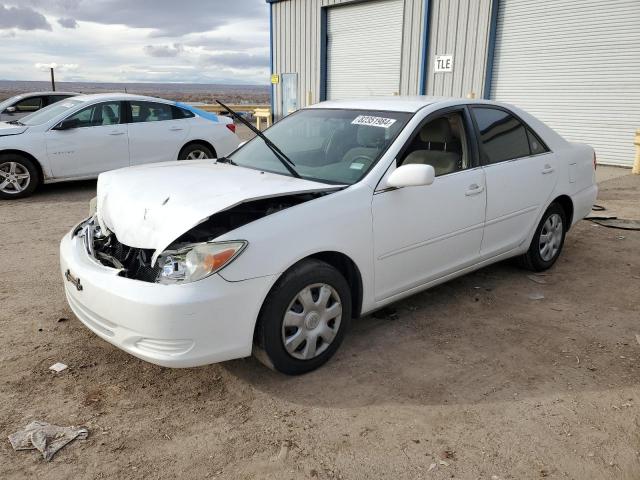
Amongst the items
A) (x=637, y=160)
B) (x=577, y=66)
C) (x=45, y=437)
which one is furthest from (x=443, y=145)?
(x=577, y=66)

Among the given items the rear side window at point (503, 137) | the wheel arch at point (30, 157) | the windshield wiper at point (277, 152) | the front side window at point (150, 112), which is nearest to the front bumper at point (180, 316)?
the windshield wiper at point (277, 152)

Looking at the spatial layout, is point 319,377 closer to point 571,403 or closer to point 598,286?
point 571,403

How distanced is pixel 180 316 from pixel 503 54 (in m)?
12.2

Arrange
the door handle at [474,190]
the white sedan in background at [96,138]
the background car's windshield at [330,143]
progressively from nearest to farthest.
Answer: the background car's windshield at [330,143] < the door handle at [474,190] < the white sedan in background at [96,138]

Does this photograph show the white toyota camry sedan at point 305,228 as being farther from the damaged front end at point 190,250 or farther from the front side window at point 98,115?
the front side window at point 98,115

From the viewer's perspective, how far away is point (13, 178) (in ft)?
26.6

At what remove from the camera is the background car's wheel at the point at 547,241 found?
16.1 feet

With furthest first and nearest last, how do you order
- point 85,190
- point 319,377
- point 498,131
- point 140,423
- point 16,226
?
point 85,190 → point 16,226 → point 498,131 → point 319,377 → point 140,423

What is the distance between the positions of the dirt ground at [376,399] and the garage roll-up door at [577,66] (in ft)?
27.3

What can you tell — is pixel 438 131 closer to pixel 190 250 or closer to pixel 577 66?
pixel 190 250

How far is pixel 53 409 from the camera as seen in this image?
Result: 2895mm

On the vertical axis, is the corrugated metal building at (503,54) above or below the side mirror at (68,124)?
above

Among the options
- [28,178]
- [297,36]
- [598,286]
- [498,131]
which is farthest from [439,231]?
[297,36]

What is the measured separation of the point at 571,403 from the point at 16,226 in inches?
248
